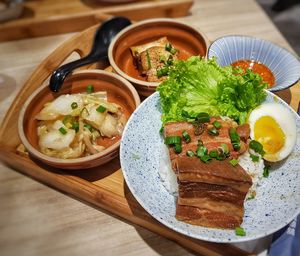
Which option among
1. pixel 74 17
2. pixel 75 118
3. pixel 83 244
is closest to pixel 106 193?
pixel 83 244

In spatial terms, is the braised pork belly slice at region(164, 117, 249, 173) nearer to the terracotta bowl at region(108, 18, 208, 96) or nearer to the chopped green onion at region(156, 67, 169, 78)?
the chopped green onion at region(156, 67, 169, 78)

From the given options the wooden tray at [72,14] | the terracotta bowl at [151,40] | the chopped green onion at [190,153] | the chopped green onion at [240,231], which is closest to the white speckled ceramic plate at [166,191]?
the chopped green onion at [240,231]

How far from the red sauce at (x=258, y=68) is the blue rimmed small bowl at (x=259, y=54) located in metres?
0.02

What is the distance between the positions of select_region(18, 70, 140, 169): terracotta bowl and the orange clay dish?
1.9 inches

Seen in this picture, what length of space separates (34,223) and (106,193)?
15.5 inches

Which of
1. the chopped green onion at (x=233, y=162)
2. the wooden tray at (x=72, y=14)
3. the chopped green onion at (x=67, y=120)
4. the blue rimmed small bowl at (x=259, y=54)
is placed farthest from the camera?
the wooden tray at (x=72, y=14)

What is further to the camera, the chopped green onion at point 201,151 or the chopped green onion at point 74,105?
the chopped green onion at point 74,105

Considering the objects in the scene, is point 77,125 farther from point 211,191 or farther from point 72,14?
point 72,14

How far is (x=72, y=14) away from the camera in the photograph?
2686 millimetres

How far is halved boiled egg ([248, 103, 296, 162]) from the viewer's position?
5.28 feet

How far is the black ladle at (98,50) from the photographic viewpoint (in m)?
1.91

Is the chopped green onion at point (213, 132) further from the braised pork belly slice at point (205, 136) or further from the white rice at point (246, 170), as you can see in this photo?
the white rice at point (246, 170)

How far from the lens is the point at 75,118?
186cm

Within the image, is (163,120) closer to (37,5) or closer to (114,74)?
(114,74)
